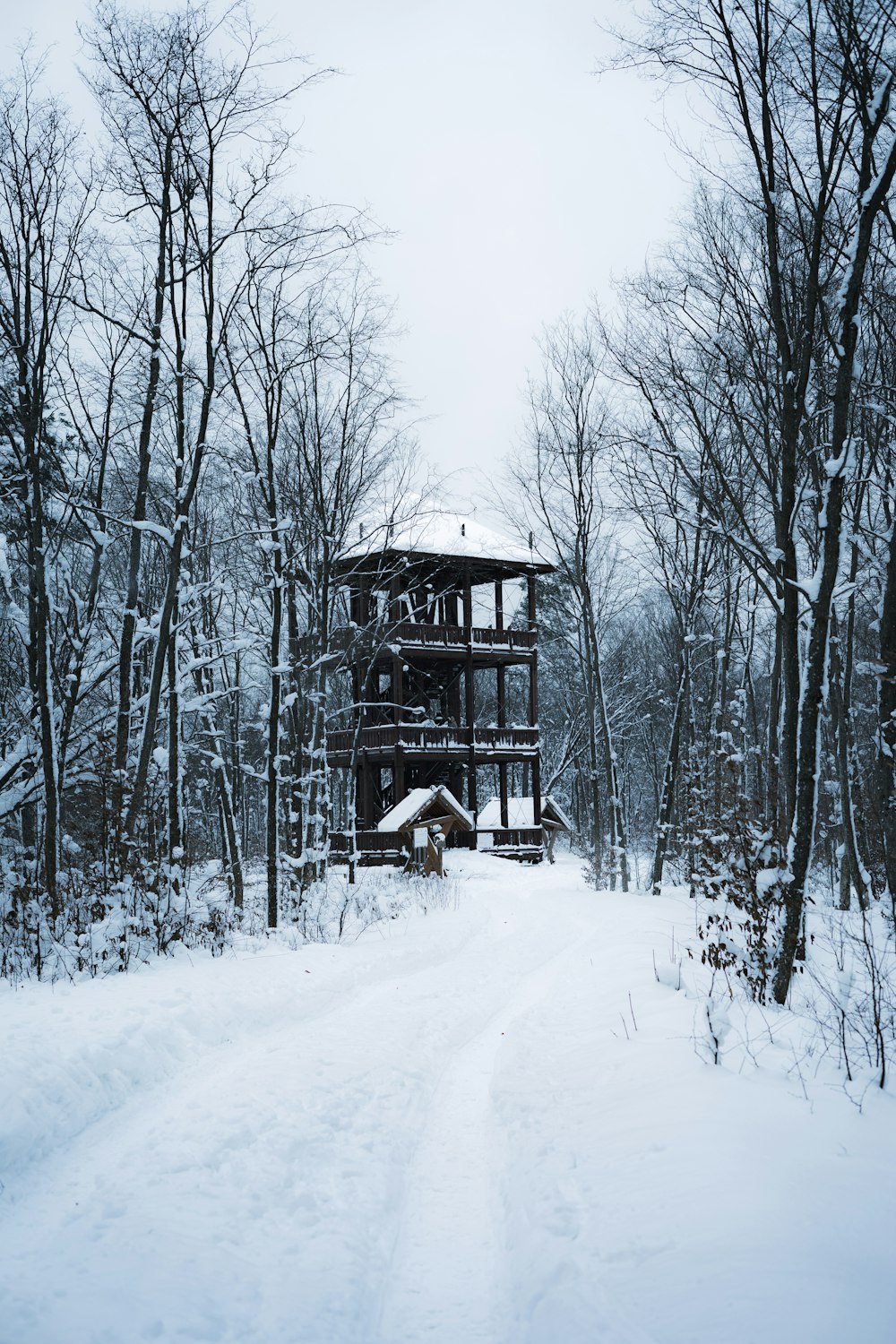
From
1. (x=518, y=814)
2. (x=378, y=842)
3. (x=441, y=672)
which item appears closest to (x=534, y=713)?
(x=441, y=672)

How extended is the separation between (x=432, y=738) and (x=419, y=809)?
16.7ft

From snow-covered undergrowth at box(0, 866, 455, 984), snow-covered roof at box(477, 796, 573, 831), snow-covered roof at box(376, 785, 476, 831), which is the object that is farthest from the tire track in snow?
snow-covered roof at box(477, 796, 573, 831)

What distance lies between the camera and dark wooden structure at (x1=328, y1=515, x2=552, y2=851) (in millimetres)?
25703

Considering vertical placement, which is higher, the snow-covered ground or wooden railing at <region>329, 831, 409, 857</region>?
the snow-covered ground

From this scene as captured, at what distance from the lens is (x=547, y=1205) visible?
410 cm

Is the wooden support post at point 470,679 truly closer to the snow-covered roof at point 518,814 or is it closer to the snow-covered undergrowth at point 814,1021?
the snow-covered roof at point 518,814

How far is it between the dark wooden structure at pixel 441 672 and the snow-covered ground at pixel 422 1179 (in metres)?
17.8

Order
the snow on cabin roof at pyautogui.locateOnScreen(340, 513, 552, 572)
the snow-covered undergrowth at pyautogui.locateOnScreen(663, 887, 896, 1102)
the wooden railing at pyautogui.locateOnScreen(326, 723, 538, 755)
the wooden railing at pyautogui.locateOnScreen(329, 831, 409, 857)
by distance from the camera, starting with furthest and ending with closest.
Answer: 1. the snow on cabin roof at pyautogui.locateOnScreen(340, 513, 552, 572)
2. the wooden railing at pyautogui.locateOnScreen(326, 723, 538, 755)
3. the wooden railing at pyautogui.locateOnScreen(329, 831, 409, 857)
4. the snow-covered undergrowth at pyautogui.locateOnScreen(663, 887, 896, 1102)

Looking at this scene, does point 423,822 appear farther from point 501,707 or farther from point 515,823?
point 515,823

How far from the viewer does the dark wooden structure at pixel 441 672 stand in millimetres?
Answer: 25703

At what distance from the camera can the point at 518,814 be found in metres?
29.1

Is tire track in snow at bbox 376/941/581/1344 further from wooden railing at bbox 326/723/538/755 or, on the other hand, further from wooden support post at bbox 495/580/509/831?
wooden support post at bbox 495/580/509/831

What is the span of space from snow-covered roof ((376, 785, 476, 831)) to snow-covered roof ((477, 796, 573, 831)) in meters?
5.43

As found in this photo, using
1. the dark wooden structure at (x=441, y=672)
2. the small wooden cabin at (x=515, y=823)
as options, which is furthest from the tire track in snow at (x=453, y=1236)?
the small wooden cabin at (x=515, y=823)
